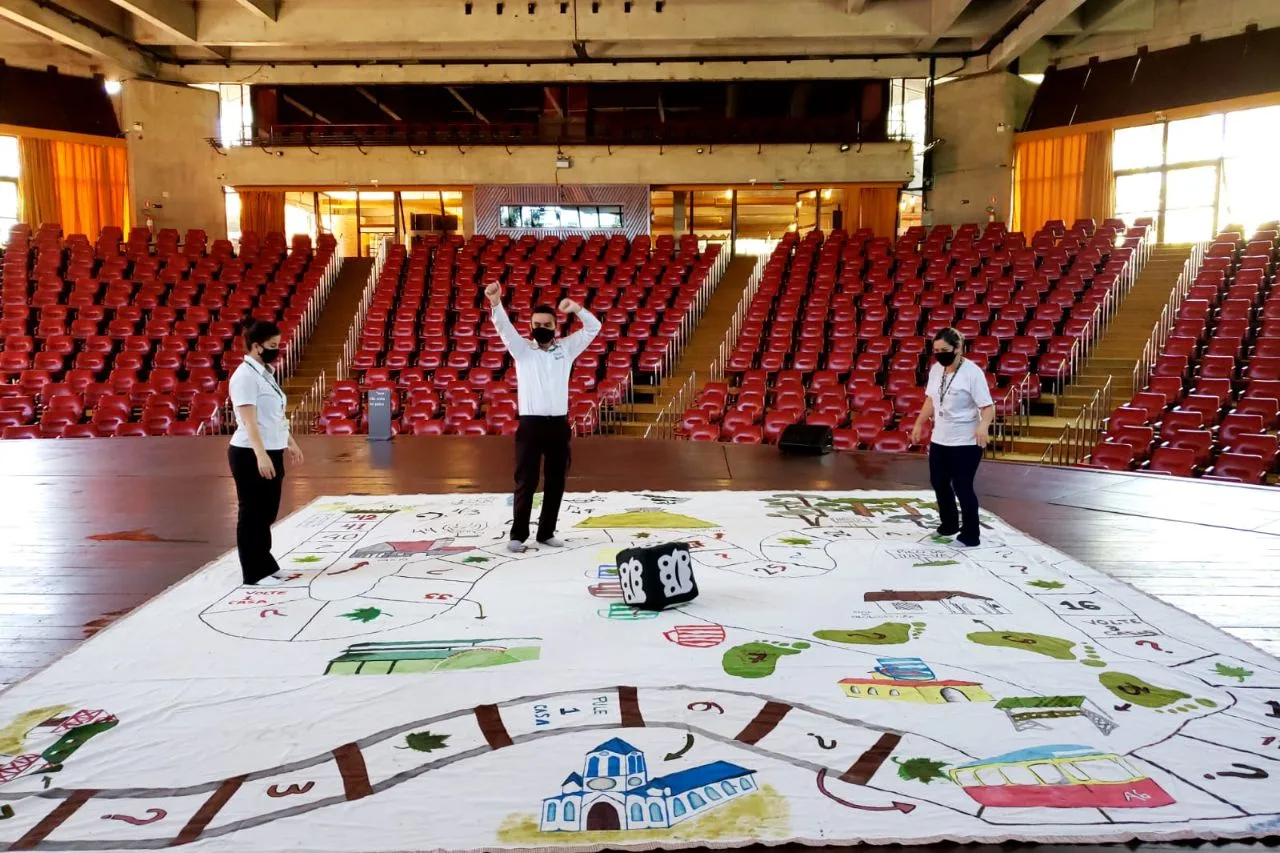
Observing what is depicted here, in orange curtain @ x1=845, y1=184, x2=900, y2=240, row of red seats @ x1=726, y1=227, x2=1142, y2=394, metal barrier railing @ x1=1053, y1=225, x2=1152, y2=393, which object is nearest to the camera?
metal barrier railing @ x1=1053, y1=225, x2=1152, y2=393

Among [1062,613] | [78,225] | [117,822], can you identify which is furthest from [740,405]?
[78,225]

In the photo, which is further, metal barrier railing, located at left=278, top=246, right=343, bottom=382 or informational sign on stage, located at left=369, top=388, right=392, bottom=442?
metal barrier railing, located at left=278, top=246, right=343, bottom=382

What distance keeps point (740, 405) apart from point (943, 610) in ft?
22.8

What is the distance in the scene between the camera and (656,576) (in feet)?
12.6

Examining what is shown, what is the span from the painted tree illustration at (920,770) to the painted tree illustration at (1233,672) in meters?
1.51

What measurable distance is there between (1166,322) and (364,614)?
1296cm

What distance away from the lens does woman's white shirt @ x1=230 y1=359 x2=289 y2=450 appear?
411 cm

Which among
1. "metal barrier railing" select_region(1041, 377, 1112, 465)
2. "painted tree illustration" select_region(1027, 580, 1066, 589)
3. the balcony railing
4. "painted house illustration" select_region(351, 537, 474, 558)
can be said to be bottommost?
"painted tree illustration" select_region(1027, 580, 1066, 589)

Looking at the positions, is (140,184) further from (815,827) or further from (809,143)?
(815,827)

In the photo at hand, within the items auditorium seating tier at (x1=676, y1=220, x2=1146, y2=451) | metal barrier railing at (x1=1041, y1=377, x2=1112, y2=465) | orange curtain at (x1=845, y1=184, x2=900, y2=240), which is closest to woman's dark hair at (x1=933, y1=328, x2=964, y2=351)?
auditorium seating tier at (x1=676, y1=220, x2=1146, y2=451)

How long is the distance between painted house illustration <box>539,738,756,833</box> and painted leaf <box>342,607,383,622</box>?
5.51 ft

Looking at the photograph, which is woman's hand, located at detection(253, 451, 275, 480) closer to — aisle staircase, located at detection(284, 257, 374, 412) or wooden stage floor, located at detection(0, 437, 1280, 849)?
wooden stage floor, located at detection(0, 437, 1280, 849)

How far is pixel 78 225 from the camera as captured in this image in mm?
19641

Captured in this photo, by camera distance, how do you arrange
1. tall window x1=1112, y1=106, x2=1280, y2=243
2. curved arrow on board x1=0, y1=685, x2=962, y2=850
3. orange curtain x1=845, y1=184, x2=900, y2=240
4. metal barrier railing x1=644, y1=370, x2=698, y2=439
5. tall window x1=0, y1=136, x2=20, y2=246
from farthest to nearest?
orange curtain x1=845, y1=184, x2=900, y2=240 → tall window x1=0, y1=136, x2=20, y2=246 → tall window x1=1112, y1=106, x2=1280, y2=243 → metal barrier railing x1=644, y1=370, x2=698, y2=439 → curved arrow on board x1=0, y1=685, x2=962, y2=850
